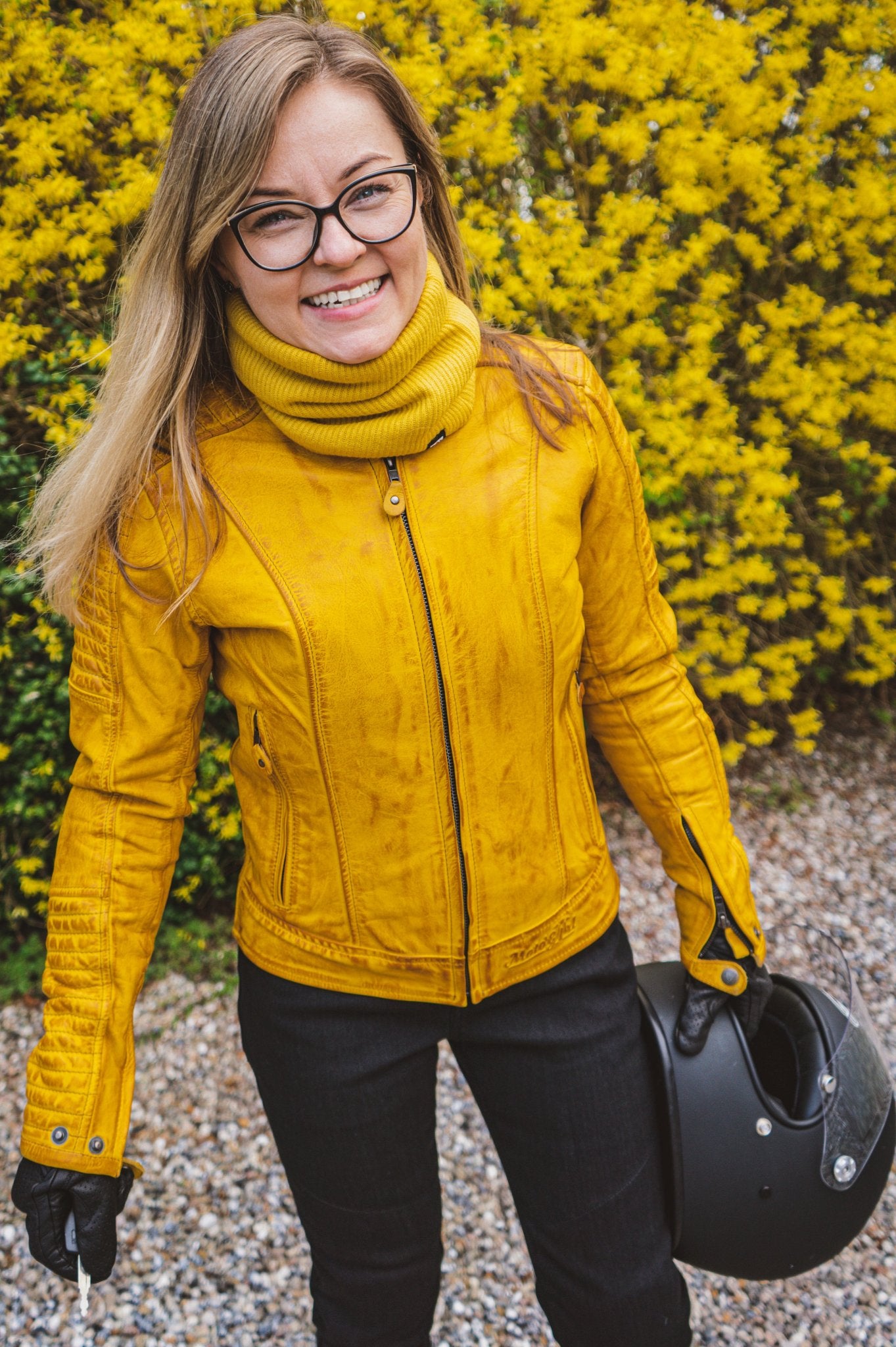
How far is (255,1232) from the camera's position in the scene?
246 centimetres

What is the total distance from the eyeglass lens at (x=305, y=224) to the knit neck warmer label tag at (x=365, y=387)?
0.10 m

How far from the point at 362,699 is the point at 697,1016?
0.77m

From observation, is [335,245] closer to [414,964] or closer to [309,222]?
[309,222]

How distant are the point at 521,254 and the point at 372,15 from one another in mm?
803


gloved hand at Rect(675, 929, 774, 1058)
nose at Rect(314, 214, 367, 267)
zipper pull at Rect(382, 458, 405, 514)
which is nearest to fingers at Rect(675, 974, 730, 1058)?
gloved hand at Rect(675, 929, 774, 1058)

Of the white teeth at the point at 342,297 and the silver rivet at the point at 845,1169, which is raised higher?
the white teeth at the point at 342,297

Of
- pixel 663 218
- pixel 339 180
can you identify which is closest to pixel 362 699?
pixel 339 180

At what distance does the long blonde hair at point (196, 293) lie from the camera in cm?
119

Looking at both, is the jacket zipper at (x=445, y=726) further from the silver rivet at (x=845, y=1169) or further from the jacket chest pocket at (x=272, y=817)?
the silver rivet at (x=845, y=1169)

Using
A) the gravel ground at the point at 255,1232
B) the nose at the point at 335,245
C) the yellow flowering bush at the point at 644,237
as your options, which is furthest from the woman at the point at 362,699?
the yellow flowering bush at the point at 644,237

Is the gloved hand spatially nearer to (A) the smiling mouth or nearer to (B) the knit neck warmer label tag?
(B) the knit neck warmer label tag

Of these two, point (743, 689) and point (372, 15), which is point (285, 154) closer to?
point (372, 15)

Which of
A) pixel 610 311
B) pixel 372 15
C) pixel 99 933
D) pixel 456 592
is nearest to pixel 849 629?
pixel 610 311

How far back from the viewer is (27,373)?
2906 millimetres
